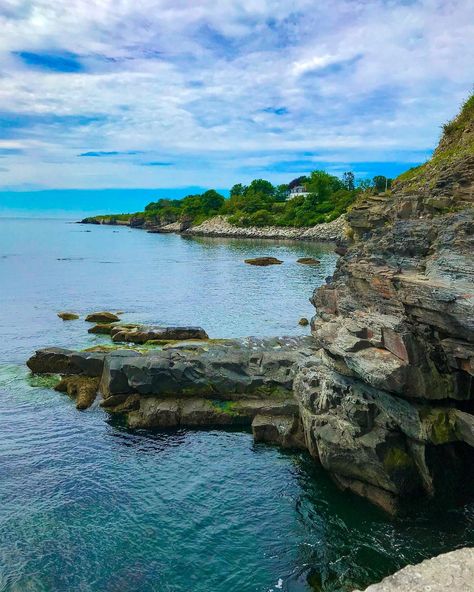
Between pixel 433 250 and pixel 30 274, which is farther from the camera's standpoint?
pixel 30 274

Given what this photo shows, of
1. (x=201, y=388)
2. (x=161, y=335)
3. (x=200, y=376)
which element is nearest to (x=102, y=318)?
(x=161, y=335)

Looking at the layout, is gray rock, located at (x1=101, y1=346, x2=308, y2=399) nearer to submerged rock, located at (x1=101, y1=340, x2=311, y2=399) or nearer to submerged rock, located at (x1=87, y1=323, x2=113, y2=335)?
submerged rock, located at (x1=101, y1=340, x2=311, y2=399)

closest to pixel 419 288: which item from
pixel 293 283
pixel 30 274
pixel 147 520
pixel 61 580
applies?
pixel 147 520

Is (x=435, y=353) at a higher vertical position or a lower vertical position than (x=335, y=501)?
higher

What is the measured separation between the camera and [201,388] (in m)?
29.2

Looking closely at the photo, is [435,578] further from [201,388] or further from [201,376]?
[201,376]

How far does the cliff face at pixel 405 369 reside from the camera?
16.8 metres

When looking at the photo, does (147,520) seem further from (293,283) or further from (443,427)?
(293,283)

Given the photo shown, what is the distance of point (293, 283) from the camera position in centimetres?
7538

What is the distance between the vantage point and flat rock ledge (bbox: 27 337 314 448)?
2691cm

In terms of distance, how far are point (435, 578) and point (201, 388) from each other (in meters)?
20.2

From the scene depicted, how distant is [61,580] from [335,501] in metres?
9.82

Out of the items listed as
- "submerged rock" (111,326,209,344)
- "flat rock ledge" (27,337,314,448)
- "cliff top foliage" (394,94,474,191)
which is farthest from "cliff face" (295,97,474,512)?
"submerged rock" (111,326,209,344)

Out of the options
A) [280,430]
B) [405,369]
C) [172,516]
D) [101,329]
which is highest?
[405,369]
